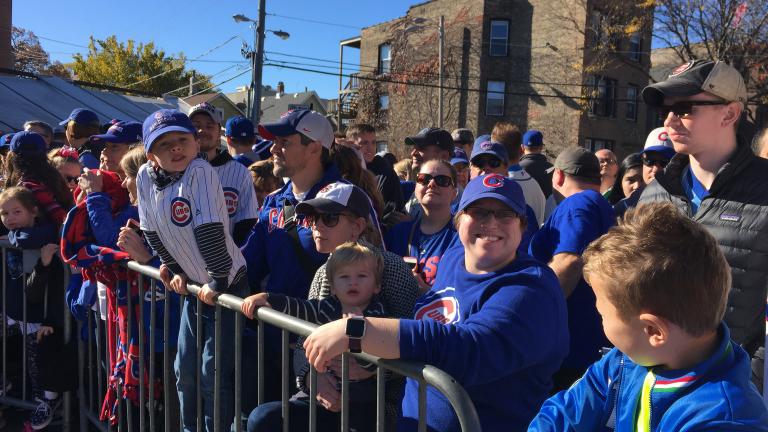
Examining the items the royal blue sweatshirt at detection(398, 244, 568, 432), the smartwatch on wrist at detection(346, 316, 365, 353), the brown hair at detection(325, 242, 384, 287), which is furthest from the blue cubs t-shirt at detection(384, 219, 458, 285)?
the smartwatch on wrist at detection(346, 316, 365, 353)

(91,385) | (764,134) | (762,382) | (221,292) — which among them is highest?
(764,134)

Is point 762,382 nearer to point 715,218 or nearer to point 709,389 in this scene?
point 715,218

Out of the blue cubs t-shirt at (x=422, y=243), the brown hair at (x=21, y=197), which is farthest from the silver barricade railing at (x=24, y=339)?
the blue cubs t-shirt at (x=422, y=243)

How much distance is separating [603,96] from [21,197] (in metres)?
24.0

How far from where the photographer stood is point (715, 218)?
94.9 inches

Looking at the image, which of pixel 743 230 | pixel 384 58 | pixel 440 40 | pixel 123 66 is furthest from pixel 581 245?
pixel 123 66

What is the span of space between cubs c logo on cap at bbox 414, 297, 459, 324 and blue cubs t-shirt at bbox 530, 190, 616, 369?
102 centimetres

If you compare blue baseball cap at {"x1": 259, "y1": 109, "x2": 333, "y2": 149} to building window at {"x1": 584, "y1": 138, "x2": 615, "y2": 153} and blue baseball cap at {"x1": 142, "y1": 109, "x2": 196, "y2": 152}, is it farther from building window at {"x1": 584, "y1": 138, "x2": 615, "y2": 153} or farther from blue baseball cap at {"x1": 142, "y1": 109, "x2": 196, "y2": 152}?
building window at {"x1": 584, "y1": 138, "x2": 615, "y2": 153}

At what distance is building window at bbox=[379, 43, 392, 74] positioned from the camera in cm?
2933

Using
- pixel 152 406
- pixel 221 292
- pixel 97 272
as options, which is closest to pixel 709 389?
pixel 221 292

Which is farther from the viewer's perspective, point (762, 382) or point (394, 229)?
point (394, 229)

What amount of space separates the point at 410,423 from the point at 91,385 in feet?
9.45

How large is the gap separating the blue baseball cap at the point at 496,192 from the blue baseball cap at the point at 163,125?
63.6 inches

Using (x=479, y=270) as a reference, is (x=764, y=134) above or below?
above
